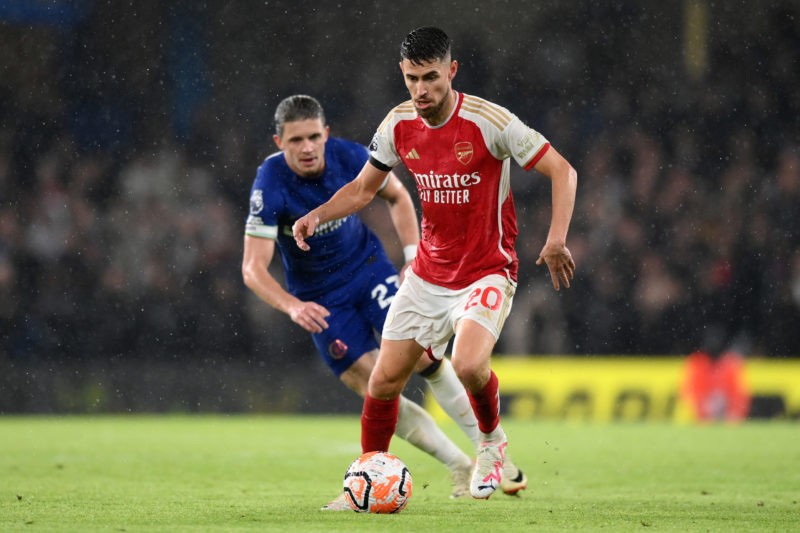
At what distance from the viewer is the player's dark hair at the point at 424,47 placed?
576 centimetres

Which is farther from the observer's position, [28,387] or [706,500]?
[28,387]

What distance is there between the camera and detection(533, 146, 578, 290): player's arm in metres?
5.45

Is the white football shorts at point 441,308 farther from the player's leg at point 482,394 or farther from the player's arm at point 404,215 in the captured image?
the player's arm at point 404,215

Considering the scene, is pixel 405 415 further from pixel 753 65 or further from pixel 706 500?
pixel 753 65

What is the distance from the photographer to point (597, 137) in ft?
56.4

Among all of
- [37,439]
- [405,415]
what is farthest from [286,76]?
[405,415]

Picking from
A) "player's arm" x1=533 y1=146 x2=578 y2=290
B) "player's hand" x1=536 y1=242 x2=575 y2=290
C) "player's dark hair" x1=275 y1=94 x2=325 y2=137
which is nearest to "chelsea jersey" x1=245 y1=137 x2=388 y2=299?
"player's dark hair" x1=275 y1=94 x2=325 y2=137

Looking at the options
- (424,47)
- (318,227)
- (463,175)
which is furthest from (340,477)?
(424,47)

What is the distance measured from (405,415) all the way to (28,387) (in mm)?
8834

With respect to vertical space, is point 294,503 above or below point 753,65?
below

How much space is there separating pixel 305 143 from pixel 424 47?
4.76 feet

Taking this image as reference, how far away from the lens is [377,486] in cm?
574

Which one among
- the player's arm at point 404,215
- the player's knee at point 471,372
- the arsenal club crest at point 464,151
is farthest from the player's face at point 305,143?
the player's knee at point 471,372

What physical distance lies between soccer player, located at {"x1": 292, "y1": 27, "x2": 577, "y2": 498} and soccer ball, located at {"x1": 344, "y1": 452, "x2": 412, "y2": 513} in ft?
1.42
